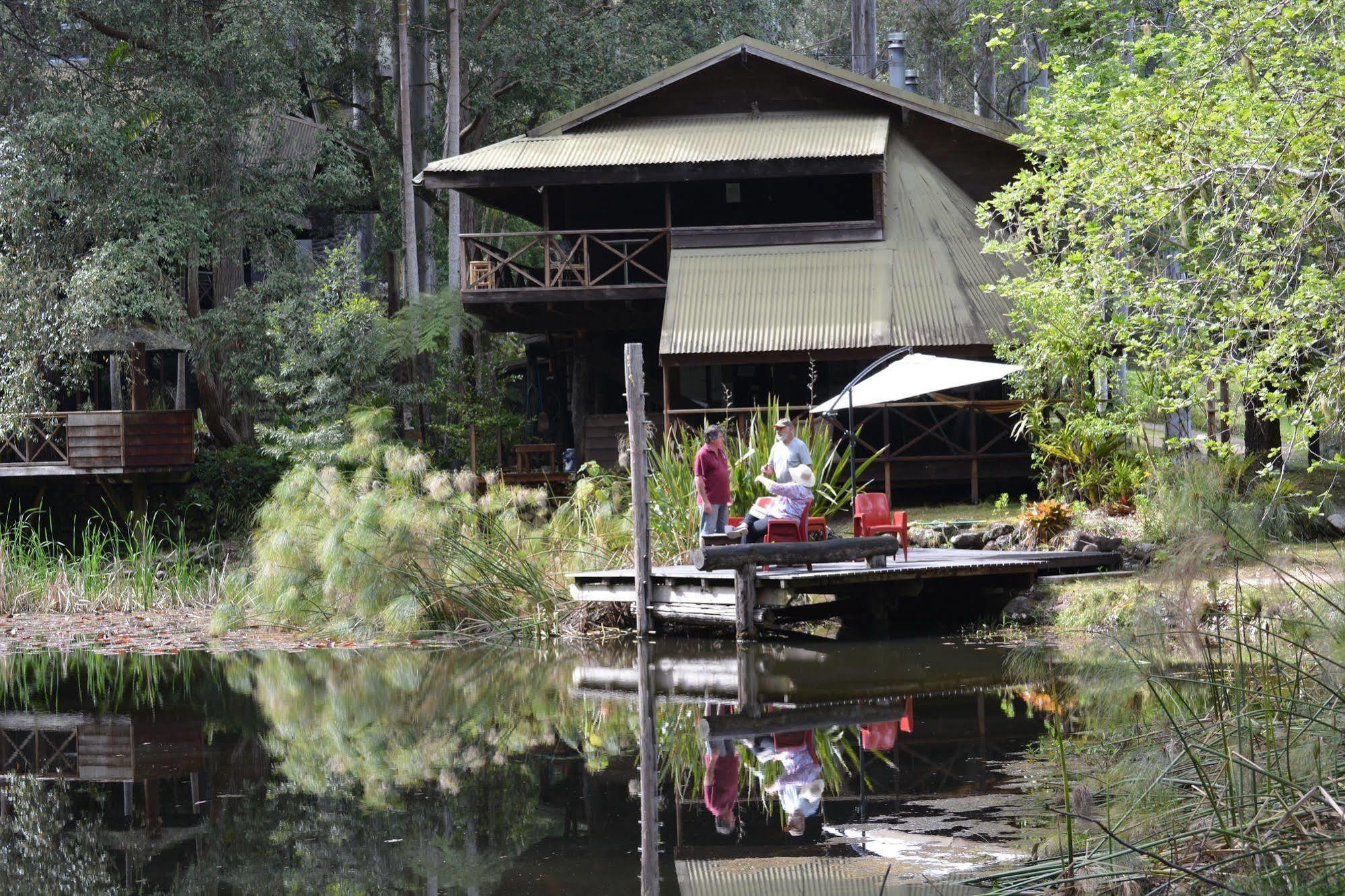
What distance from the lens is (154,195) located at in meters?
24.3

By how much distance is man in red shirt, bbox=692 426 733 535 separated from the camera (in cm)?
1492

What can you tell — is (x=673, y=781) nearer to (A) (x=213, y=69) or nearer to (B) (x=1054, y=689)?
(B) (x=1054, y=689)

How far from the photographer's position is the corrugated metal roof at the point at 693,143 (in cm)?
2227

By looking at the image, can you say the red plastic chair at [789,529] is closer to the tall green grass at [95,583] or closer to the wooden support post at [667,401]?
the wooden support post at [667,401]

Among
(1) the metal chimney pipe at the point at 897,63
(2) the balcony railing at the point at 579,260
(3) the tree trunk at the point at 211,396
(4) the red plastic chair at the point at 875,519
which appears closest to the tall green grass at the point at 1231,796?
(4) the red plastic chair at the point at 875,519

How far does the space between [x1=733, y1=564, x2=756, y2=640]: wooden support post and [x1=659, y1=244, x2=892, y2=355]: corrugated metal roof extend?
6.83 metres

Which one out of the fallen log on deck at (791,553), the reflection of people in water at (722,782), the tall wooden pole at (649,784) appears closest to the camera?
the tall wooden pole at (649,784)

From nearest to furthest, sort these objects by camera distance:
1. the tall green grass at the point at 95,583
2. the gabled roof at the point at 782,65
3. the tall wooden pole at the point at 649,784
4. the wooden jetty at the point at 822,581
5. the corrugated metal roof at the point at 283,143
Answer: the tall wooden pole at the point at 649,784 < the wooden jetty at the point at 822,581 < the tall green grass at the point at 95,583 < the gabled roof at the point at 782,65 < the corrugated metal roof at the point at 283,143

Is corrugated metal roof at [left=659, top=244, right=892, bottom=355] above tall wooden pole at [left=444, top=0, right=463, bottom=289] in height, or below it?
below

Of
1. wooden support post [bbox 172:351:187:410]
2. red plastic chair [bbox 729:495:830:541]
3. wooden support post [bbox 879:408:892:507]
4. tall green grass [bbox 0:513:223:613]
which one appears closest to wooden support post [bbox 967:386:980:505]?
wooden support post [bbox 879:408:892:507]

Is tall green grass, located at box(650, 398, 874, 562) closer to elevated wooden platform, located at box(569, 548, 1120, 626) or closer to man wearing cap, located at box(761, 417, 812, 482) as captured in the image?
elevated wooden platform, located at box(569, 548, 1120, 626)

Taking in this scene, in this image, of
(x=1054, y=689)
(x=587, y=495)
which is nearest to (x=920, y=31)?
(x=587, y=495)

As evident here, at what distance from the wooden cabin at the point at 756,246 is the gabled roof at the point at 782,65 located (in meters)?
0.04

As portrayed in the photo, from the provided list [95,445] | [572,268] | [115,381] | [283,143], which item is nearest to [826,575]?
[572,268]
